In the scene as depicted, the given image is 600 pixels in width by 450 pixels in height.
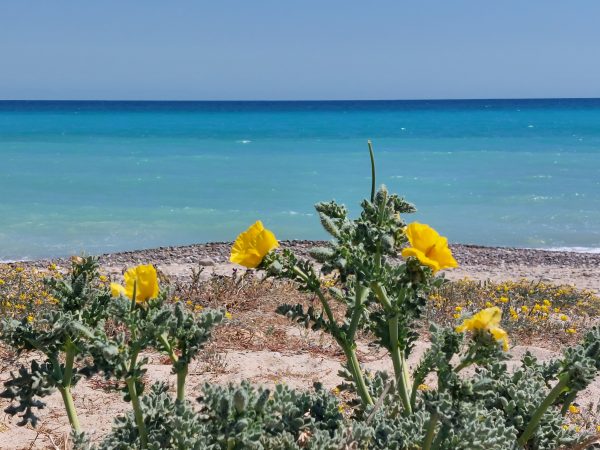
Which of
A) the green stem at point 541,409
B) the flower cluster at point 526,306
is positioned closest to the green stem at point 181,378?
the green stem at point 541,409

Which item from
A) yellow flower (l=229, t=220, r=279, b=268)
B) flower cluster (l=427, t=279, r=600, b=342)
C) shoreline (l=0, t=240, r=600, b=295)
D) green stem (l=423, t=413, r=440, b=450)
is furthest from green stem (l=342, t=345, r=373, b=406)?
shoreline (l=0, t=240, r=600, b=295)

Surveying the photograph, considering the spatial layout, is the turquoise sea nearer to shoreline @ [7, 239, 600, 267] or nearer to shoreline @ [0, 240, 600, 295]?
shoreline @ [7, 239, 600, 267]

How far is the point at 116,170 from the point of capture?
27.1m

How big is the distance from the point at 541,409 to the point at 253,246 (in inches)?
45.7

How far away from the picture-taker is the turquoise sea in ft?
50.6

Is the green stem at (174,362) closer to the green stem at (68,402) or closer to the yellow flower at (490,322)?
the green stem at (68,402)

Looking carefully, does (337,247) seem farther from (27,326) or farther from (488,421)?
(27,326)

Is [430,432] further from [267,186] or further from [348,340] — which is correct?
[267,186]

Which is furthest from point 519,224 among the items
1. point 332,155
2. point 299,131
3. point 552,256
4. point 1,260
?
point 299,131

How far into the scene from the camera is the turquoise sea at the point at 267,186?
1541 centimetres

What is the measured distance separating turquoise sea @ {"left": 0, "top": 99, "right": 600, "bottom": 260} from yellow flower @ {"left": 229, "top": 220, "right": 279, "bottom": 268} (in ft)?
37.5

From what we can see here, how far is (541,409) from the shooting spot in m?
2.61

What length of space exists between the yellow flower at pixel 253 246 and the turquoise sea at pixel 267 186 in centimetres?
1142

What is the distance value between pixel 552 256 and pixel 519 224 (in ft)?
13.2
